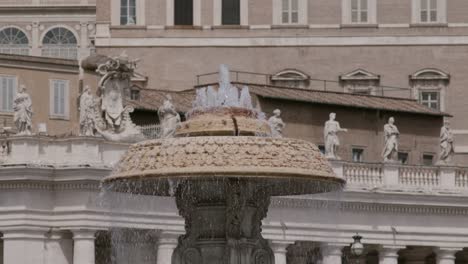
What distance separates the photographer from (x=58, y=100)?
8369cm

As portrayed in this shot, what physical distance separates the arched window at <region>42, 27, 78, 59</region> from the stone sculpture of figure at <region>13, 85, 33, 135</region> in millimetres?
58300

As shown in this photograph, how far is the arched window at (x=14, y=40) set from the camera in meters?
133

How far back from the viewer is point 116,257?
244 feet

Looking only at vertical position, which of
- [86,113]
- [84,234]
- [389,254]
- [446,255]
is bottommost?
[84,234]

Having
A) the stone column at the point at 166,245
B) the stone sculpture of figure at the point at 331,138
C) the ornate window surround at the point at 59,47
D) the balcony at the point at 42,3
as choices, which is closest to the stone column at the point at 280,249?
the stone sculpture of figure at the point at 331,138

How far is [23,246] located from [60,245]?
140 centimetres

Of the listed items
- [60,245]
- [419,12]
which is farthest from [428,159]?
[60,245]

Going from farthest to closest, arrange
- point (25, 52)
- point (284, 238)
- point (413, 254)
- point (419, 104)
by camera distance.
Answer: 1. point (25, 52)
2. point (419, 104)
3. point (413, 254)
4. point (284, 238)

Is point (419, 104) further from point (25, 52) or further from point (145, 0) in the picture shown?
point (25, 52)

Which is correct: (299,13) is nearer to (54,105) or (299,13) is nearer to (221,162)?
(54,105)

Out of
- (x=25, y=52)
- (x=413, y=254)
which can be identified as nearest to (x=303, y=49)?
(x=413, y=254)

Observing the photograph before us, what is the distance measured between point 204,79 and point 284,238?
25.6 meters

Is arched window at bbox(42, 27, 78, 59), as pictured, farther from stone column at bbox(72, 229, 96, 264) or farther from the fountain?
the fountain

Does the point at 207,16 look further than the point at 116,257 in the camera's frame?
Yes
